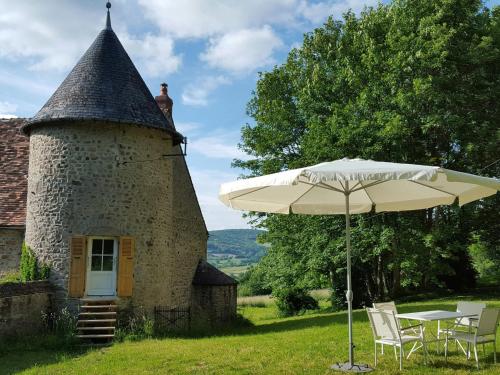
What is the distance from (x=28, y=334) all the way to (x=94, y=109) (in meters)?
6.14

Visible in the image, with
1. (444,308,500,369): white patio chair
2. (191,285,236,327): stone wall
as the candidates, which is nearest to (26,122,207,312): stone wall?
(191,285,236,327): stone wall

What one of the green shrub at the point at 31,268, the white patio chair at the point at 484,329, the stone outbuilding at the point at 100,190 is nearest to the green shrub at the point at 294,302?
the stone outbuilding at the point at 100,190

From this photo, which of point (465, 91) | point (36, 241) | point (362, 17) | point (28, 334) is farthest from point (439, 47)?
point (28, 334)

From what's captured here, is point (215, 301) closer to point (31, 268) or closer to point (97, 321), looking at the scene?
point (97, 321)

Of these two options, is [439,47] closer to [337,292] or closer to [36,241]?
[337,292]

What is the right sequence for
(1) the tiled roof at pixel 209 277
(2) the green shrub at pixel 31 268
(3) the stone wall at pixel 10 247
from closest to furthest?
(2) the green shrub at pixel 31 268, (3) the stone wall at pixel 10 247, (1) the tiled roof at pixel 209 277

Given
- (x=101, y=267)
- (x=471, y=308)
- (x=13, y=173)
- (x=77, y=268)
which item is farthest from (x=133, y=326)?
(x=471, y=308)

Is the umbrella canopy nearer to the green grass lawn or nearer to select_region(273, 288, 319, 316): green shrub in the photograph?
the green grass lawn

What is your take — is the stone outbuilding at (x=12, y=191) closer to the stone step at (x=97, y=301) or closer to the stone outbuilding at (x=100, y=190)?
the stone outbuilding at (x=100, y=190)

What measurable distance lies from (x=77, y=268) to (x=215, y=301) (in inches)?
264

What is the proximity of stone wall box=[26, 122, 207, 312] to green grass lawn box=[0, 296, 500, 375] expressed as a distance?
2.83 m

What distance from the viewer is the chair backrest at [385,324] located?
707 cm

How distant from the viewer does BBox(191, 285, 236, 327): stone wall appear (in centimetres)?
1847

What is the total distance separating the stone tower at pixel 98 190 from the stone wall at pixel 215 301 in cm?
388
